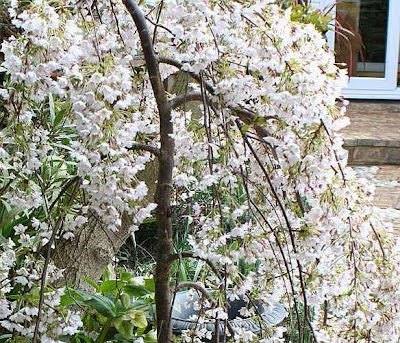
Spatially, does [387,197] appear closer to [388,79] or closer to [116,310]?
[388,79]

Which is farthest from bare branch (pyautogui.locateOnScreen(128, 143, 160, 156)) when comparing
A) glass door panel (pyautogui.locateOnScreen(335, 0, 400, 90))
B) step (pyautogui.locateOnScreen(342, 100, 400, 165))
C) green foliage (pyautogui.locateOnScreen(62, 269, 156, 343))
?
glass door panel (pyautogui.locateOnScreen(335, 0, 400, 90))

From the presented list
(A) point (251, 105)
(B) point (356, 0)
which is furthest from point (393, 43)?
(A) point (251, 105)

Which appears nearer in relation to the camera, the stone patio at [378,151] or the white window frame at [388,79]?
the stone patio at [378,151]

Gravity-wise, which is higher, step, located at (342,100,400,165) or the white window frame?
the white window frame

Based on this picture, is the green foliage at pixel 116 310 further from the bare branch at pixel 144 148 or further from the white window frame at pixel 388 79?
the white window frame at pixel 388 79

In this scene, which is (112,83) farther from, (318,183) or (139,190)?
(318,183)

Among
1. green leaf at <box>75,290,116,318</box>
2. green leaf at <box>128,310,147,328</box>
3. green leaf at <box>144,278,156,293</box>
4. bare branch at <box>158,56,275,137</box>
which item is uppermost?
bare branch at <box>158,56,275,137</box>

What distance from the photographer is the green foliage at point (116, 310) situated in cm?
215

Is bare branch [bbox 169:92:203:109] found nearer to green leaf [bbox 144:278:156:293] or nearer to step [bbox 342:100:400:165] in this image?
green leaf [bbox 144:278:156:293]

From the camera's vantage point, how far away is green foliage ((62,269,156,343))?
84.5 inches

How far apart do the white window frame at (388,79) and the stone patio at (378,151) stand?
2.24 feet

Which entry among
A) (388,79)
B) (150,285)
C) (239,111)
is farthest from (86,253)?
(388,79)

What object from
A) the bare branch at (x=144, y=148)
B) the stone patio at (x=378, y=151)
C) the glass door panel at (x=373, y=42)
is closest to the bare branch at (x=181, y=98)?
the bare branch at (x=144, y=148)

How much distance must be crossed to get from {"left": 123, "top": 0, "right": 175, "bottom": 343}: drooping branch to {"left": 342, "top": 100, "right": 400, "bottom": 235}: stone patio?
317cm
